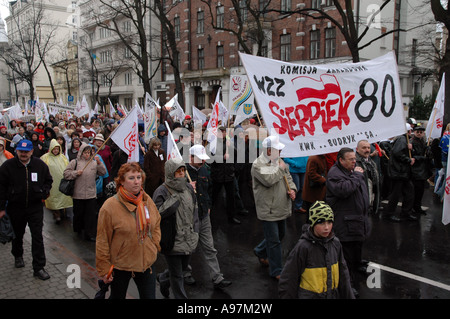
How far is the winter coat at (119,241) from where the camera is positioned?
353 cm

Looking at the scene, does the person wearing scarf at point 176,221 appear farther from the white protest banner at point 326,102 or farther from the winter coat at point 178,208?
the white protest banner at point 326,102

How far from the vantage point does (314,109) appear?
201 inches

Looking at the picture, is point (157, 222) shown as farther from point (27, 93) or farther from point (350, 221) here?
point (27, 93)

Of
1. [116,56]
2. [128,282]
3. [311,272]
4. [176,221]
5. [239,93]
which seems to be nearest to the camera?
[311,272]

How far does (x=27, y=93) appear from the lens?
75.1 meters

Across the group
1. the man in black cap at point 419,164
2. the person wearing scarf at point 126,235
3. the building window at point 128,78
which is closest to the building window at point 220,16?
the building window at point 128,78

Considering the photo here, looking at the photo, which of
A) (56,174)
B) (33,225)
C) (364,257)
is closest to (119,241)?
(33,225)

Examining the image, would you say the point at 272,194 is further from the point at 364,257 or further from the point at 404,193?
the point at 404,193

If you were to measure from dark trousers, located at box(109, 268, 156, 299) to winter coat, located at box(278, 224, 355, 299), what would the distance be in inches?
54.2

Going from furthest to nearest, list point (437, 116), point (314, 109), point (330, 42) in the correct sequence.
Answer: point (330, 42)
point (437, 116)
point (314, 109)

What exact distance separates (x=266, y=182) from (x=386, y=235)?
3.23m

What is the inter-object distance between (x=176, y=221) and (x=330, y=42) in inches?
1081
